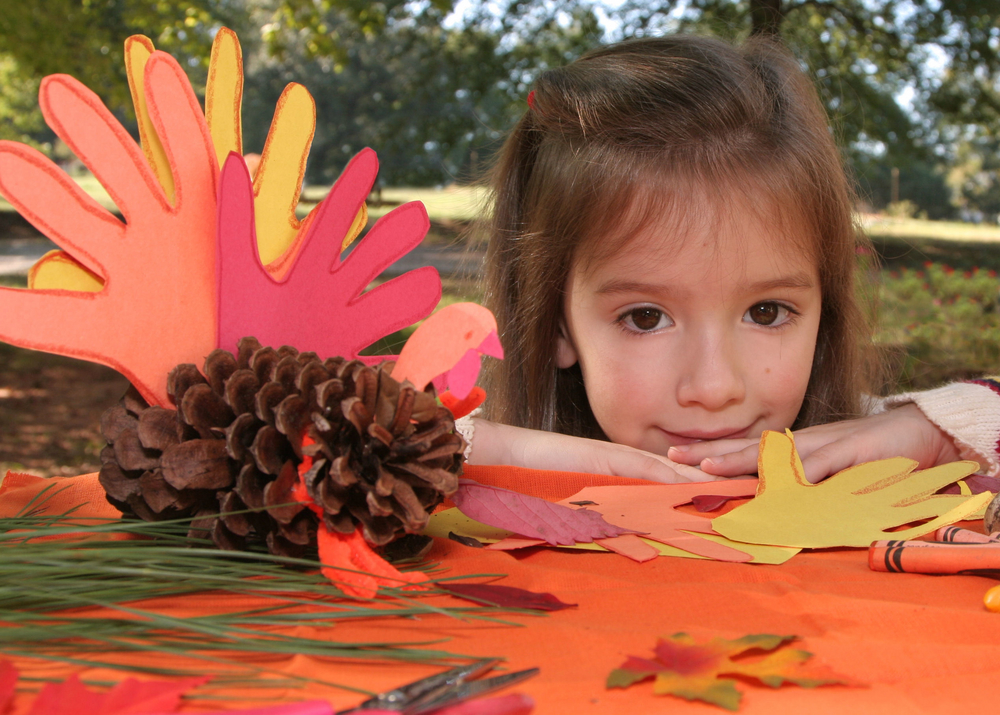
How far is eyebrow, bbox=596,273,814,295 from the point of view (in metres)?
1.03

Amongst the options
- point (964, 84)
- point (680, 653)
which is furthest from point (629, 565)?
point (964, 84)

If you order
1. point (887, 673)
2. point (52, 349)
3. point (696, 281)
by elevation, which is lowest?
point (887, 673)

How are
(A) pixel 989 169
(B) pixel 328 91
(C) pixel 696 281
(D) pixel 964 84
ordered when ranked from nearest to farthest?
1. (C) pixel 696 281
2. (D) pixel 964 84
3. (B) pixel 328 91
4. (A) pixel 989 169

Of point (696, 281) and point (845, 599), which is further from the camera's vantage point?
point (696, 281)

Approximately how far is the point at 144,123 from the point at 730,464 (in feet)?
2.31

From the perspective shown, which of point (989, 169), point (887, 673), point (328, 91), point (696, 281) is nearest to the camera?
point (887, 673)

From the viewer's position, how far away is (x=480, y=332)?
2.08 ft

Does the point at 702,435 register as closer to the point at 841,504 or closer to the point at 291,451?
the point at 841,504

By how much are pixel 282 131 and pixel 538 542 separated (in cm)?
42

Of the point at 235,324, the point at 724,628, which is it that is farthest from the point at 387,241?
the point at 724,628

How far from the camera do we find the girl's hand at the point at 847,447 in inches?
39.0

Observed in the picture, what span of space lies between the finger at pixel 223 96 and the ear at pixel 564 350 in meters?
0.68

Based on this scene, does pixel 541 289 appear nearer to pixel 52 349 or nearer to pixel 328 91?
pixel 52 349

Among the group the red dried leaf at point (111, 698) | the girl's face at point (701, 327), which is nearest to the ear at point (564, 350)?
the girl's face at point (701, 327)
